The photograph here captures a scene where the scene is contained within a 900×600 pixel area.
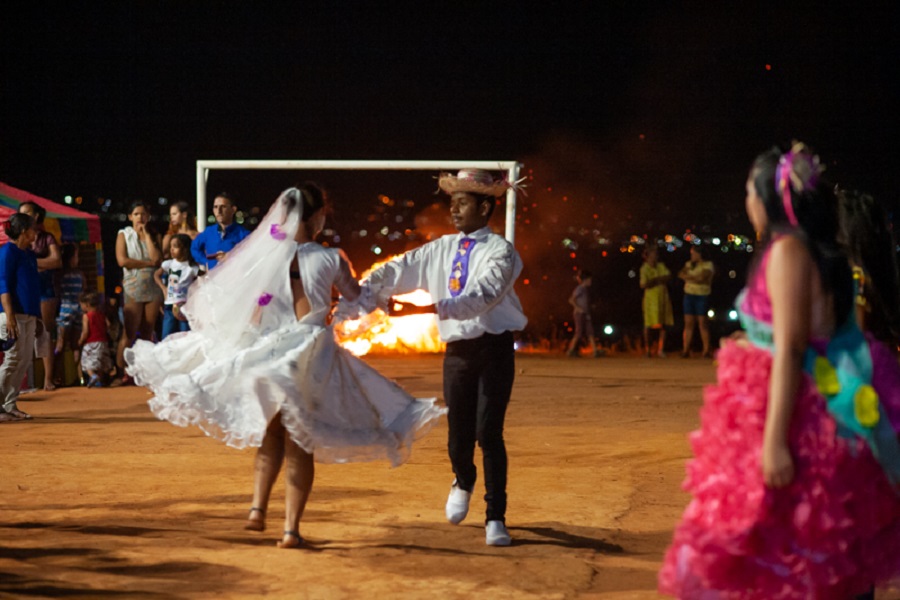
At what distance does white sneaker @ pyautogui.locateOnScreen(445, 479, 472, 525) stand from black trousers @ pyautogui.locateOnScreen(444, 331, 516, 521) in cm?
20

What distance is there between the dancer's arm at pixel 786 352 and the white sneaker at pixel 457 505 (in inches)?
118

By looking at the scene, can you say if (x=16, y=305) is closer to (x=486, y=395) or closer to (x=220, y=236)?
(x=220, y=236)

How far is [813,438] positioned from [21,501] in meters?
5.11

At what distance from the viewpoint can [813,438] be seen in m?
3.27

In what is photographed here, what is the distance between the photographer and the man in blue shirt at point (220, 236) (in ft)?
34.7

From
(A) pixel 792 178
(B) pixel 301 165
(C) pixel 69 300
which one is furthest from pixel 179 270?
(A) pixel 792 178

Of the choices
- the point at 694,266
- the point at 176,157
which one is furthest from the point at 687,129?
the point at 176,157

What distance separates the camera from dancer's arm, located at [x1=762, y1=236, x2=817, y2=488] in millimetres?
3252

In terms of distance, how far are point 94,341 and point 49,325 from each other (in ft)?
3.13

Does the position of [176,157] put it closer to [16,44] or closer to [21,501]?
[16,44]

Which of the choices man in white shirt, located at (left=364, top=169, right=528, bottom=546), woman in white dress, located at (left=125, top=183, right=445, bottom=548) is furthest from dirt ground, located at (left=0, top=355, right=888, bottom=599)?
woman in white dress, located at (left=125, top=183, right=445, bottom=548)

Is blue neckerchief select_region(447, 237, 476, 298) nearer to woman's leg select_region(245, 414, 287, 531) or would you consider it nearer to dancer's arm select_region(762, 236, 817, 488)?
woman's leg select_region(245, 414, 287, 531)

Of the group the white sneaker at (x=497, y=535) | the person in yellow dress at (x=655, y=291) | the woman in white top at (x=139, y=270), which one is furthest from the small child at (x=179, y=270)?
the person in yellow dress at (x=655, y=291)

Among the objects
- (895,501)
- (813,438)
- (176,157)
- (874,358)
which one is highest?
(176,157)
